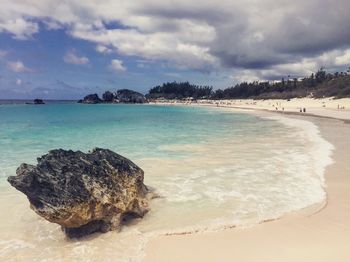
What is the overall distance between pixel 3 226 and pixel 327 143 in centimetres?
1960

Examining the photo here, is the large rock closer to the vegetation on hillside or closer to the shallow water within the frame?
the shallow water

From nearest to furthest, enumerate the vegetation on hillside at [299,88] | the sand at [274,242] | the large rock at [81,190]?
the sand at [274,242] → the large rock at [81,190] → the vegetation on hillside at [299,88]

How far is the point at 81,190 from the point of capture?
27.5ft

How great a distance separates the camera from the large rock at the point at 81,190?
8.04 m

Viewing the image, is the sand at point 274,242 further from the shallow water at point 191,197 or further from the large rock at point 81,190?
the large rock at point 81,190

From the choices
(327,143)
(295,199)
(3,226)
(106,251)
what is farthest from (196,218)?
(327,143)

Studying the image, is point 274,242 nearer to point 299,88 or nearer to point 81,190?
point 81,190

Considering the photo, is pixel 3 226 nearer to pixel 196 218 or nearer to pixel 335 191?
pixel 196 218

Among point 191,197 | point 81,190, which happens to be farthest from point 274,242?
point 81,190

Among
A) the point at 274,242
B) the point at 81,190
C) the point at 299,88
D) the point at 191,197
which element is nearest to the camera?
the point at 274,242

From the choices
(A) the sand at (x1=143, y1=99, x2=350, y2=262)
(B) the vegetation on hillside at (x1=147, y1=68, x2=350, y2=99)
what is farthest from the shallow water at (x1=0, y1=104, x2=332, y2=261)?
(B) the vegetation on hillside at (x1=147, y1=68, x2=350, y2=99)

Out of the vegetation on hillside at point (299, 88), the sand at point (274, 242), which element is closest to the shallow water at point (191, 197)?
the sand at point (274, 242)

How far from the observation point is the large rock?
8039 millimetres

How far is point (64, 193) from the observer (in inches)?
322
